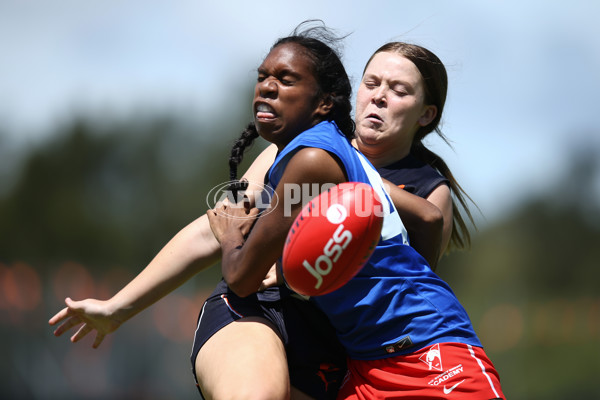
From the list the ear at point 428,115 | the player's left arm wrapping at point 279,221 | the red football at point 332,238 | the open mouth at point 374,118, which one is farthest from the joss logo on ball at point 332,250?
the ear at point 428,115

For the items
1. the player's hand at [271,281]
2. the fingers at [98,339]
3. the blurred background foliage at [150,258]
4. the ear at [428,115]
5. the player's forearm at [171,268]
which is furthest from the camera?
the blurred background foliage at [150,258]

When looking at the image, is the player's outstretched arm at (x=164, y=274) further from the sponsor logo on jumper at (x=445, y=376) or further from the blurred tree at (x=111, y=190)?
the blurred tree at (x=111, y=190)

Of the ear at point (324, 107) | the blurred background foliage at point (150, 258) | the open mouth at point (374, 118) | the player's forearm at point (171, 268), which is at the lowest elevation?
the blurred background foliage at point (150, 258)

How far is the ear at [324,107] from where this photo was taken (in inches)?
134

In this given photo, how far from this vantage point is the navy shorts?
11.1ft

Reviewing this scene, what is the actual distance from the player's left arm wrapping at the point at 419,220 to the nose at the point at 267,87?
686mm

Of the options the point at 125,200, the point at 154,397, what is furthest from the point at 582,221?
the point at 154,397

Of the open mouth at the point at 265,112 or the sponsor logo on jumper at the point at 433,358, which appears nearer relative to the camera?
the sponsor logo on jumper at the point at 433,358

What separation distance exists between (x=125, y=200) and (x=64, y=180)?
3606mm

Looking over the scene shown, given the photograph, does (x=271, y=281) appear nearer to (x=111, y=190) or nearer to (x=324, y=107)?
(x=324, y=107)

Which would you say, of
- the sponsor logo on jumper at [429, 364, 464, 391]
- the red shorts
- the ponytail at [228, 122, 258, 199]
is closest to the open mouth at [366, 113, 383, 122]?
the ponytail at [228, 122, 258, 199]

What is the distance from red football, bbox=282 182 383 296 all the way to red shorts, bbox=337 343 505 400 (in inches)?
20.9

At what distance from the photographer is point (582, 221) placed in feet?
145

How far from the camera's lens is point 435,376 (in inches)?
122
